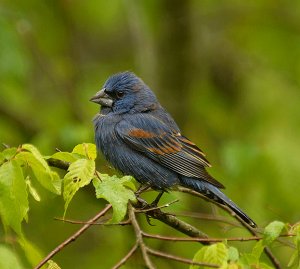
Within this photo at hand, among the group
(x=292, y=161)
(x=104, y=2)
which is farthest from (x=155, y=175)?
(x=104, y=2)

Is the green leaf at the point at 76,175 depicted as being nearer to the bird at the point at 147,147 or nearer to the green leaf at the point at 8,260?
the green leaf at the point at 8,260

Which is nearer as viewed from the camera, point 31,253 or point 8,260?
point 8,260

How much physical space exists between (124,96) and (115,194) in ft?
10.4

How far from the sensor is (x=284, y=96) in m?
11.2

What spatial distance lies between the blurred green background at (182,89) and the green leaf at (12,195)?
4.31 metres

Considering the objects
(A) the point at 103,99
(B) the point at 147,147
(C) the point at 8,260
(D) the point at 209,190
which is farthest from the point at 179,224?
(A) the point at 103,99

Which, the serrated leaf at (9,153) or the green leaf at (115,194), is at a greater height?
the serrated leaf at (9,153)

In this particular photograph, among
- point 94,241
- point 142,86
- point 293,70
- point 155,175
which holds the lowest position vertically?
point 94,241

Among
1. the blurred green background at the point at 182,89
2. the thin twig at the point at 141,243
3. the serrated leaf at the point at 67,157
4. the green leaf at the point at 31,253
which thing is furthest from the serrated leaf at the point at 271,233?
the blurred green background at the point at 182,89

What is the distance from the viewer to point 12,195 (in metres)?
4.09

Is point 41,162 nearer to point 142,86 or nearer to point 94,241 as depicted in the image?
point 142,86

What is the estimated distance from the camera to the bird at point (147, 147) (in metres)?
6.71

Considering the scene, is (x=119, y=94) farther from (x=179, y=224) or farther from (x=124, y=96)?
(x=179, y=224)

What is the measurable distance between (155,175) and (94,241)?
5.21 meters
